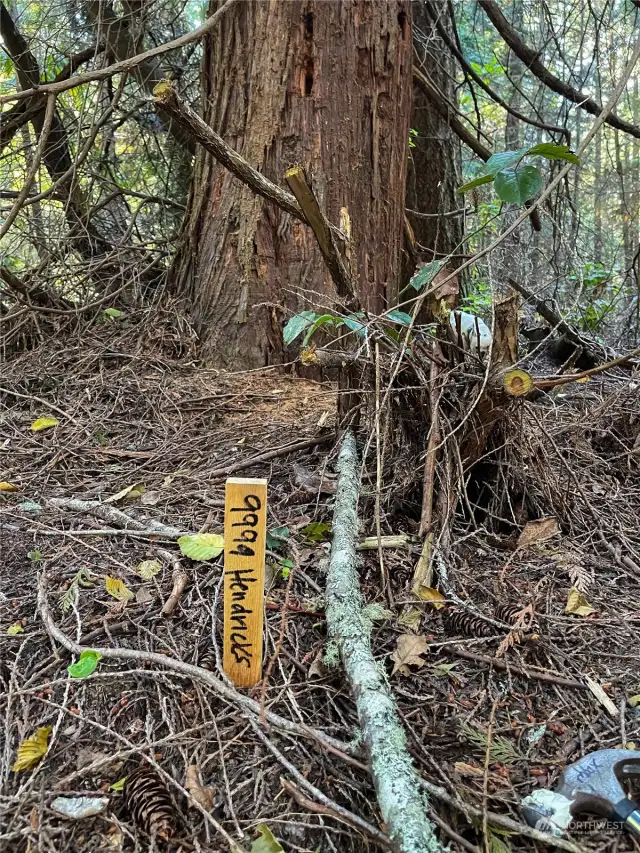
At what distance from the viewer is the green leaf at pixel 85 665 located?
4.51 feet

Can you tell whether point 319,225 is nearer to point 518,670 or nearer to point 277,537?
point 277,537

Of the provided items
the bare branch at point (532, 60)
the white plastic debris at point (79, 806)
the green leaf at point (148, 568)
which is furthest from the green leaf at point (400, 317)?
the bare branch at point (532, 60)

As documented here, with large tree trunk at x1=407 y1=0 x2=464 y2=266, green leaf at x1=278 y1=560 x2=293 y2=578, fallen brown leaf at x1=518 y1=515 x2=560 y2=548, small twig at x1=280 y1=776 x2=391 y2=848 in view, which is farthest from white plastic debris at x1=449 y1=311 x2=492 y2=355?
large tree trunk at x1=407 y1=0 x2=464 y2=266

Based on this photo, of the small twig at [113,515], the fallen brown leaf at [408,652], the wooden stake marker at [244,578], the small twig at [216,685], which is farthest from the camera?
the small twig at [113,515]

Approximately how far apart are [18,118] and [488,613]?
3.96 m

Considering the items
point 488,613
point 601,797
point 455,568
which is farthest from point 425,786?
point 455,568

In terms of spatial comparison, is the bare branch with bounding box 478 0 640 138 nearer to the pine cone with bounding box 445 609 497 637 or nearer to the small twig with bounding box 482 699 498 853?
the pine cone with bounding box 445 609 497 637

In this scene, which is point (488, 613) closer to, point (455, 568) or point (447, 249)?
point (455, 568)

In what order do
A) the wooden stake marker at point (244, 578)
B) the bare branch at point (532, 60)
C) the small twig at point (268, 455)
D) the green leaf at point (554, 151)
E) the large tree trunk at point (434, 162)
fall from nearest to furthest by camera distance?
the wooden stake marker at point (244, 578) → the green leaf at point (554, 151) → the small twig at point (268, 455) → the bare branch at point (532, 60) → the large tree trunk at point (434, 162)

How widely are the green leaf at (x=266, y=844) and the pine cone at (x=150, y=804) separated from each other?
0.17 meters

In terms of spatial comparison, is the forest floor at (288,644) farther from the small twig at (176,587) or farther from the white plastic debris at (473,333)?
the white plastic debris at (473,333)

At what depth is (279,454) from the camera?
2457 mm

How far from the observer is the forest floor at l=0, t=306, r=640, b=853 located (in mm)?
1137

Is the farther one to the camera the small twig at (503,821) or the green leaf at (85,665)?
the green leaf at (85,665)
